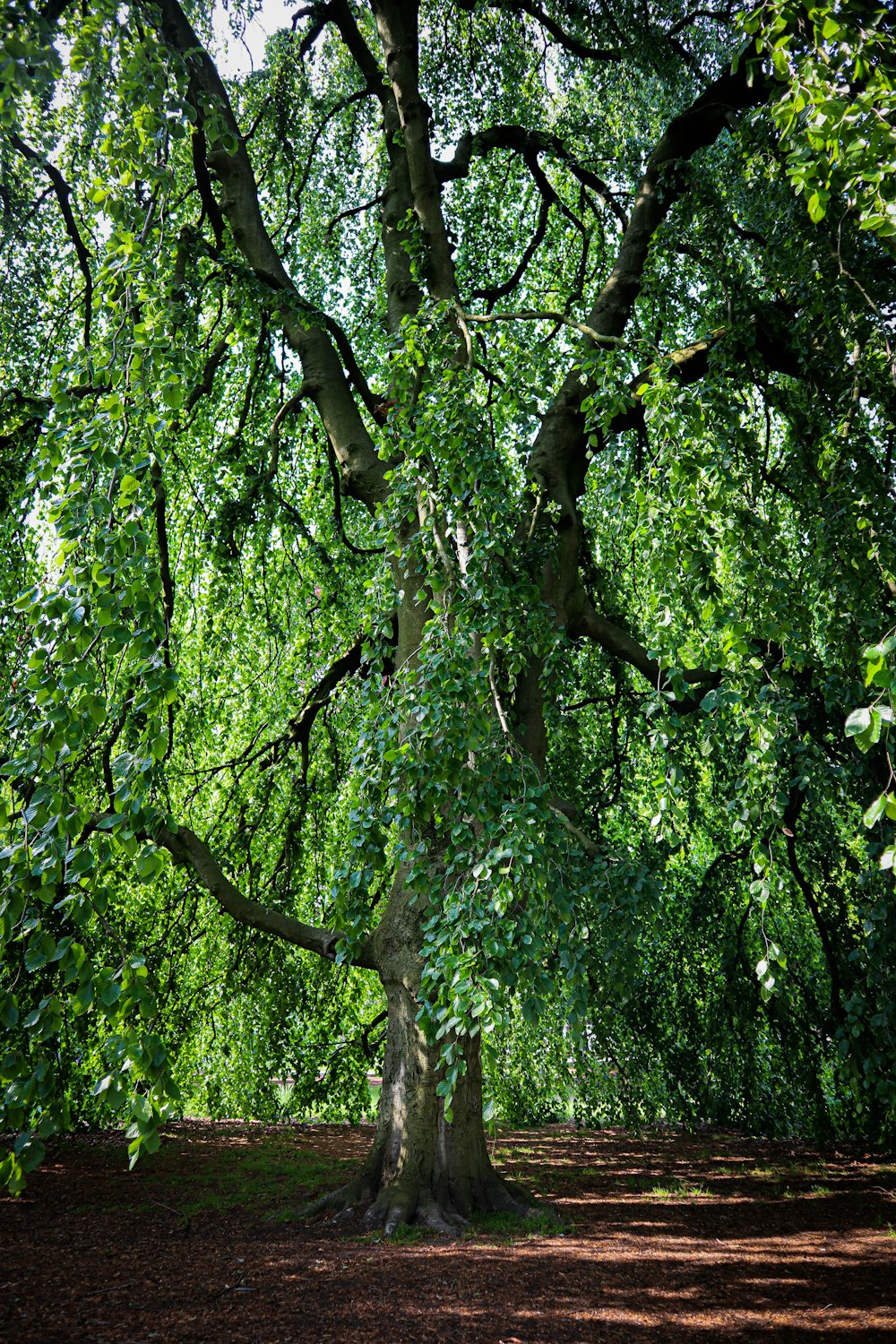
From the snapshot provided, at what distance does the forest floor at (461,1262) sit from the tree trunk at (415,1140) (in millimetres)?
147

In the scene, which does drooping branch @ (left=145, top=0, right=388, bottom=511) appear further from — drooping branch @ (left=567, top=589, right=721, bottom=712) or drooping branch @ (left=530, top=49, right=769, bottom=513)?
drooping branch @ (left=567, top=589, right=721, bottom=712)

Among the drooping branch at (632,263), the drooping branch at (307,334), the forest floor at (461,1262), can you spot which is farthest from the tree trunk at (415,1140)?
the drooping branch at (632,263)

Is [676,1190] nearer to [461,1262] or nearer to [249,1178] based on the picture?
[461,1262]

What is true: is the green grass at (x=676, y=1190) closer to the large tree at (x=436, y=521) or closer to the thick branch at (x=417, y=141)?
the large tree at (x=436, y=521)

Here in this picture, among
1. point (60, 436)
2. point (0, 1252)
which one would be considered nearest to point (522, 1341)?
point (0, 1252)

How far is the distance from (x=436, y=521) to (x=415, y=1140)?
2.46 m

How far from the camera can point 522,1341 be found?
2.46 meters

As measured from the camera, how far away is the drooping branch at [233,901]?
4059 mm

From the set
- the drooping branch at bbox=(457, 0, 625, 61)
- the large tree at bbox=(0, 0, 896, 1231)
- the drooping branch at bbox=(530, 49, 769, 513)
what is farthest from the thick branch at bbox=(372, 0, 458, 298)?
the drooping branch at bbox=(457, 0, 625, 61)

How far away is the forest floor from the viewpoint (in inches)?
102

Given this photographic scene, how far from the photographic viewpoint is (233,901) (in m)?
4.11

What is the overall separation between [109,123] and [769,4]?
149 centimetres

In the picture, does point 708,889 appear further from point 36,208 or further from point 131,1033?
point 36,208

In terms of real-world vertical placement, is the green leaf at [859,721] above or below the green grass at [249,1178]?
above
